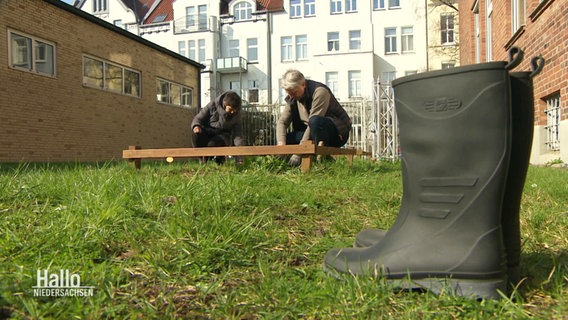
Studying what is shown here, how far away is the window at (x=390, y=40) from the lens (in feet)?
105

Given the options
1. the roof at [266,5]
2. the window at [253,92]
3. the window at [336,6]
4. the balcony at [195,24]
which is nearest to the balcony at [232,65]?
the window at [253,92]

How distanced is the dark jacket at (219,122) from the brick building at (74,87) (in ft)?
22.8

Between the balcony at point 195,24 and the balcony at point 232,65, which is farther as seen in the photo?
the balcony at point 195,24

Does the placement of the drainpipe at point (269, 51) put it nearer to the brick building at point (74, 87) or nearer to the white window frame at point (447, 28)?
the white window frame at point (447, 28)

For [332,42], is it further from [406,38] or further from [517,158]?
[517,158]

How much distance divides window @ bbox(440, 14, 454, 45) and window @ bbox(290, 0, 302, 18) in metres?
10.4

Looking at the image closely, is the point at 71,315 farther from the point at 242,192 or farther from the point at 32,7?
the point at 32,7

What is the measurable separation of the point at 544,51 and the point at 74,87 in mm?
12127

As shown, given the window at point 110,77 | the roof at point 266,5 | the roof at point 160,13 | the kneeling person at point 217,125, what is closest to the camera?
the kneeling person at point 217,125

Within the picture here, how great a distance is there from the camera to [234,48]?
115 ft

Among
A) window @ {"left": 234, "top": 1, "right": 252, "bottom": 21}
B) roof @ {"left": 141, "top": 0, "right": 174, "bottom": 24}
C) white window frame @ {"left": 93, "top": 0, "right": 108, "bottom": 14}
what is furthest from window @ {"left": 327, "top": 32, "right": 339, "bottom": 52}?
white window frame @ {"left": 93, "top": 0, "right": 108, "bottom": 14}

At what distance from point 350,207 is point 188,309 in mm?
1729

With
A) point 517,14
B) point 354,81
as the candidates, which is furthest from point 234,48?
point 517,14

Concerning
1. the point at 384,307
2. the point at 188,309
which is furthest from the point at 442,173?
the point at 188,309
